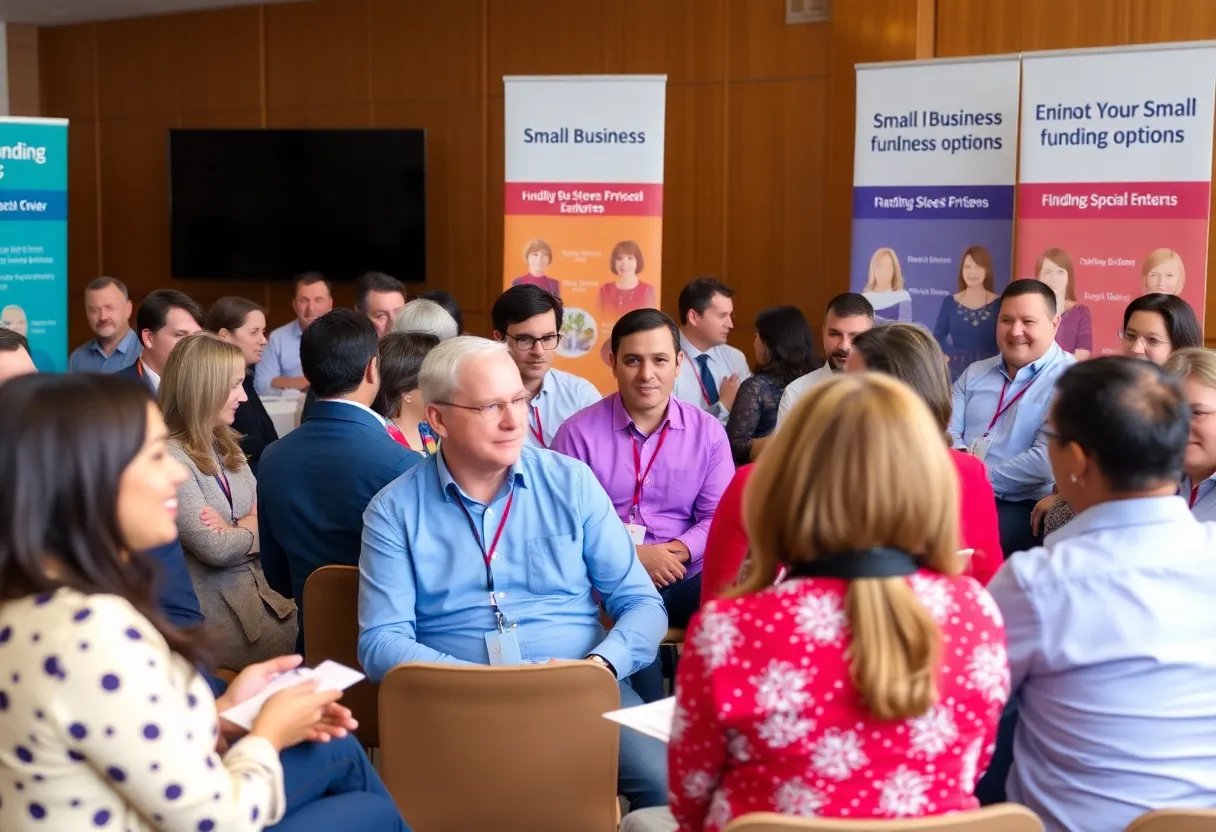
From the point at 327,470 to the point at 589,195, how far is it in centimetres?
444

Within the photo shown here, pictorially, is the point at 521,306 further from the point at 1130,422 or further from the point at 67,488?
the point at 67,488

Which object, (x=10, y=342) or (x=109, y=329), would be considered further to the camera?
(x=109, y=329)

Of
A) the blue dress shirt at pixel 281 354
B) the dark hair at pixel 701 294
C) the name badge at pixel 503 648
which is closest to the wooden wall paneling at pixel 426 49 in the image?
the blue dress shirt at pixel 281 354

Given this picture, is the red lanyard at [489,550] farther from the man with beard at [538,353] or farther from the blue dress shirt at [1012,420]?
the blue dress shirt at [1012,420]

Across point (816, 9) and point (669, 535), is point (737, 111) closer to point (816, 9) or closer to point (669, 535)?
point (816, 9)

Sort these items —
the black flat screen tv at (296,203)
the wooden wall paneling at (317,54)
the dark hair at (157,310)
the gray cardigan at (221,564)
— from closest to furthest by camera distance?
the gray cardigan at (221,564)
the dark hair at (157,310)
the black flat screen tv at (296,203)
the wooden wall paneling at (317,54)

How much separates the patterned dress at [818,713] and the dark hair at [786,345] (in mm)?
3952

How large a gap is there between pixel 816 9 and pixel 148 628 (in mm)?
7391

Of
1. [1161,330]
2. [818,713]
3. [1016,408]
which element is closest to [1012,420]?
[1016,408]

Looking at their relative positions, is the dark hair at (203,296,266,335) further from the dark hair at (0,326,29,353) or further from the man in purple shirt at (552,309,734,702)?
the man in purple shirt at (552,309,734,702)

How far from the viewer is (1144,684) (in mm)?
1899

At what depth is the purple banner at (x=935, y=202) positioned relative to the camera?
21.5ft

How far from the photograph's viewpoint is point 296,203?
32.8ft

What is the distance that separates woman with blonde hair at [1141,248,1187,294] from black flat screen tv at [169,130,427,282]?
17.6 feet
